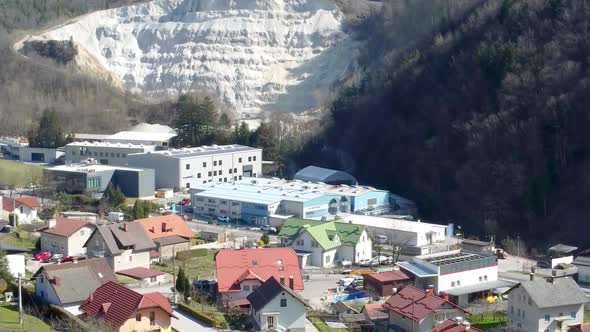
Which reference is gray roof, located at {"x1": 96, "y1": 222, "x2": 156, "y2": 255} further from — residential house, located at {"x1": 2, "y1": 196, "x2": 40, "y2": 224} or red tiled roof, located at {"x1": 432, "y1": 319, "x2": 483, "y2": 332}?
red tiled roof, located at {"x1": 432, "y1": 319, "x2": 483, "y2": 332}

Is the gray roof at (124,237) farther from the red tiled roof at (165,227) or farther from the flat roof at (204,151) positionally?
the flat roof at (204,151)

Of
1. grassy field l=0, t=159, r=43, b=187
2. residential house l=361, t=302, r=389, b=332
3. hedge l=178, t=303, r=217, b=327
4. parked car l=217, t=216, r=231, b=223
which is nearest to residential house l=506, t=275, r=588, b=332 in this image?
residential house l=361, t=302, r=389, b=332

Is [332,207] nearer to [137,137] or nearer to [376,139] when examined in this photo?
[376,139]

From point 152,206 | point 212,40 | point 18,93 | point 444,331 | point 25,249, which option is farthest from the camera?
point 212,40

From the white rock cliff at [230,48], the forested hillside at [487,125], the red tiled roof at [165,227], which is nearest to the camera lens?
the red tiled roof at [165,227]

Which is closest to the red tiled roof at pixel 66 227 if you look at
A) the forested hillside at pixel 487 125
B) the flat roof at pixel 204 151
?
the flat roof at pixel 204 151

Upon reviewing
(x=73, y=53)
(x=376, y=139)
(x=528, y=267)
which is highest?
(x=73, y=53)

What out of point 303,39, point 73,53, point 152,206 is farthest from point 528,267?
point 73,53
